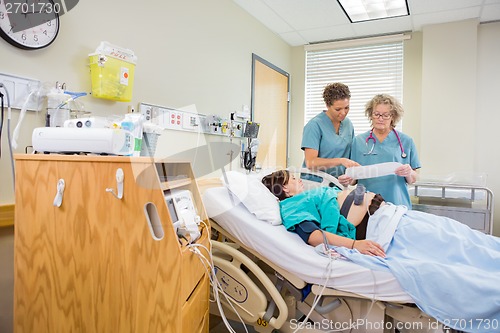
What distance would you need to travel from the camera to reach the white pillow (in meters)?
1.68

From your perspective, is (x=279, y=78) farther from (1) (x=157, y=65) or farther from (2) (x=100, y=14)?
(2) (x=100, y=14)

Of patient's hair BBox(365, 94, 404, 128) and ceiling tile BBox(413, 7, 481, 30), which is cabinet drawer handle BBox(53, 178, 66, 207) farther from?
ceiling tile BBox(413, 7, 481, 30)

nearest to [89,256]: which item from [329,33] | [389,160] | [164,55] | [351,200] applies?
[351,200]

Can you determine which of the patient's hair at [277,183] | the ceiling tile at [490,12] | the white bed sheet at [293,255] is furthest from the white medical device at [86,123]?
the ceiling tile at [490,12]

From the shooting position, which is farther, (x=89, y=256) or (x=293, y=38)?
(x=293, y=38)

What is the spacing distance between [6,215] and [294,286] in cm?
123

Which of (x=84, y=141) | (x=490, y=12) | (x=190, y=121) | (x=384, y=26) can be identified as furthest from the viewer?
(x=384, y=26)

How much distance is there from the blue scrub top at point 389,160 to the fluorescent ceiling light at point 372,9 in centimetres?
137

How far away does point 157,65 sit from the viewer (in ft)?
7.26

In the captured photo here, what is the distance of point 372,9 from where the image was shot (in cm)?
316

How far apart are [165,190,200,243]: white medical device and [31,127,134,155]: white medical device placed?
0.73 ft

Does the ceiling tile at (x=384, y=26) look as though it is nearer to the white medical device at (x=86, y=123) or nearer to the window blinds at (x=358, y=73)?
the window blinds at (x=358, y=73)

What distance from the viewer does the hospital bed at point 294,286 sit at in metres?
1.40

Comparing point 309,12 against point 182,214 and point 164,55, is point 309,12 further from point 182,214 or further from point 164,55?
point 182,214
